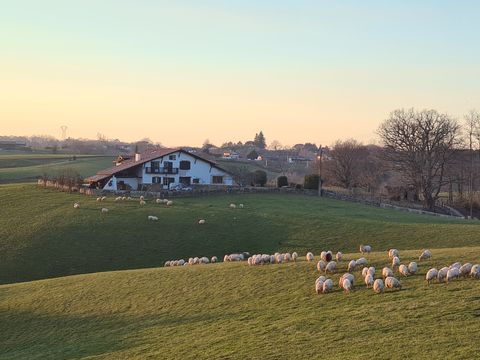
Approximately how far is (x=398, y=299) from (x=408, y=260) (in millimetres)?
7177

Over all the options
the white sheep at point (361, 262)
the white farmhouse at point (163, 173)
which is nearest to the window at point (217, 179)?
the white farmhouse at point (163, 173)

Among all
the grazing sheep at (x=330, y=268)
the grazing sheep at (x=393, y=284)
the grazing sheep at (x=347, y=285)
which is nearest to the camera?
the grazing sheep at (x=393, y=284)

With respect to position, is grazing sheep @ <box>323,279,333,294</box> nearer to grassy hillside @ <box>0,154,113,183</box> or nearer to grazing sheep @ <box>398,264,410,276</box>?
grazing sheep @ <box>398,264,410,276</box>

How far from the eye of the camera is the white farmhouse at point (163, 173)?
8125 centimetres

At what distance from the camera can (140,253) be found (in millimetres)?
43781

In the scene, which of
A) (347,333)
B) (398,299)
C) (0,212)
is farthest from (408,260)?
(0,212)

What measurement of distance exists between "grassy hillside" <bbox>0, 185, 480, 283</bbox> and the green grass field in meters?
0.15

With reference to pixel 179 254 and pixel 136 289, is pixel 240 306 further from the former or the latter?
pixel 179 254

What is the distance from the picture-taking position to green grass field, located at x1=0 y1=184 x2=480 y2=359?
630 inches

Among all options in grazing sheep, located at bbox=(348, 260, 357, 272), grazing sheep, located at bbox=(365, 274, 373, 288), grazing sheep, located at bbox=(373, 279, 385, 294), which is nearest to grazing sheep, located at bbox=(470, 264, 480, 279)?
grazing sheep, located at bbox=(373, 279, 385, 294)

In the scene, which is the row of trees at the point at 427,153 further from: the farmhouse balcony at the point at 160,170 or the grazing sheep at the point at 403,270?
the grazing sheep at the point at 403,270

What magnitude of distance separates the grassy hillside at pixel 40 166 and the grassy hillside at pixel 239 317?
253 feet

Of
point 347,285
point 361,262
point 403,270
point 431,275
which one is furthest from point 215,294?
point 431,275

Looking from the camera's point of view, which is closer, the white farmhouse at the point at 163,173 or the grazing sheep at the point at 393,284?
the grazing sheep at the point at 393,284
